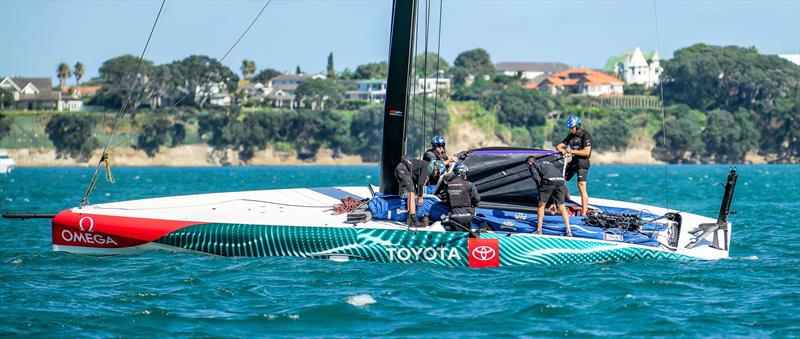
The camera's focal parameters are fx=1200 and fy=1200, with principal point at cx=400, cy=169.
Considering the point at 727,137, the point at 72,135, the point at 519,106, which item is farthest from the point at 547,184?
the point at 727,137

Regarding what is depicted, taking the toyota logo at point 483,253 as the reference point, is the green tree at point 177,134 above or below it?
below

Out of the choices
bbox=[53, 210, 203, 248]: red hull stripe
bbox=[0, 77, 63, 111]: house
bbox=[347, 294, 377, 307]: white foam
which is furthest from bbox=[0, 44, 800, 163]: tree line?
bbox=[347, 294, 377, 307]: white foam

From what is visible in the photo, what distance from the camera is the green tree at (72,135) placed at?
112938 mm

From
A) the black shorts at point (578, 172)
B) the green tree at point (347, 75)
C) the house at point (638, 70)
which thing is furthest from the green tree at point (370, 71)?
the black shorts at point (578, 172)

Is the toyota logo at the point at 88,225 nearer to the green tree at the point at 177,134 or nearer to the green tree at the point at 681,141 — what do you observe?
the green tree at the point at 177,134

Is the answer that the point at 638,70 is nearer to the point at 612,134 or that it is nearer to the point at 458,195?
the point at 612,134

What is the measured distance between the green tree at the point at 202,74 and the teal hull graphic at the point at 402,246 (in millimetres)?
110953

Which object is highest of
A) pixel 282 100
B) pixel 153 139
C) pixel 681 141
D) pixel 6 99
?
pixel 282 100

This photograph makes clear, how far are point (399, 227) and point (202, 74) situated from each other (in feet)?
376

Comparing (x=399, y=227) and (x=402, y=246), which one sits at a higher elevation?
(x=399, y=227)

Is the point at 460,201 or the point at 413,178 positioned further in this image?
the point at 413,178

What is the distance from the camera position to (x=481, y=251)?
15.6 metres

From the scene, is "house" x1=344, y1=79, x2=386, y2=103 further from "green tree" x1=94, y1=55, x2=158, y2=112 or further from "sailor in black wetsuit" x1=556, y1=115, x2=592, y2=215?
"sailor in black wetsuit" x1=556, y1=115, x2=592, y2=215

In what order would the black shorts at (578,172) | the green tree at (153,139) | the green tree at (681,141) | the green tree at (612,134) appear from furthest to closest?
the green tree at (681,141) → the green tree at (612,134) → the green tree at (153,139) → the black shorts at (578,172)
